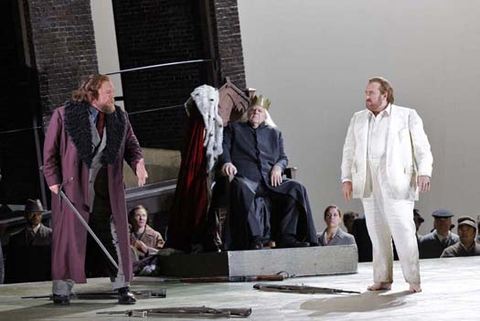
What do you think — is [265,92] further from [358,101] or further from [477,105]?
[477,105]

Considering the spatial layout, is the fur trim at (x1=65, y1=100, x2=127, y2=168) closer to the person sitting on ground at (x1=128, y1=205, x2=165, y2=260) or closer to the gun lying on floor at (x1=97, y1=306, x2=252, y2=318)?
the gun lying on floor at (x1=97, y1=306, x2=252, y2=318)

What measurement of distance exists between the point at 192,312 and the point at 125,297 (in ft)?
2.57

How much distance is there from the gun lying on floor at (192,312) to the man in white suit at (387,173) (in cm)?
133

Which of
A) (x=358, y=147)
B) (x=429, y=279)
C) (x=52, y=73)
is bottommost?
(x=429, y=279)

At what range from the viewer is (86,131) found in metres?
7.56

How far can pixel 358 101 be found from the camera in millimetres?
15398

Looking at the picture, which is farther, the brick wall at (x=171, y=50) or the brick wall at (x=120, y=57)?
the brick wall at (x=171, y=50)

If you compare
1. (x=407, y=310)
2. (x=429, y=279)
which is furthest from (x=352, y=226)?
(x=407, y=310)

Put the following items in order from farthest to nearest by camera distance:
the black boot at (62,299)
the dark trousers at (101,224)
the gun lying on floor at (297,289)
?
the gun lying on floor at (297,289)
the black boot at (62,299)
the dark trousers at (101,224)

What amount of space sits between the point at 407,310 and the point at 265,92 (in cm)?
870

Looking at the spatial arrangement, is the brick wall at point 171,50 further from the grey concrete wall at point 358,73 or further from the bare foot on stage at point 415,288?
the bare foot on stage at point 415,288

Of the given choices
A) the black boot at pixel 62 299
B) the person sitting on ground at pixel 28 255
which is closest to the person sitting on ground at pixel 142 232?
the person sitting on ground at pixel 28 255

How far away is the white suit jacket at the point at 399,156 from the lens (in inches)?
305

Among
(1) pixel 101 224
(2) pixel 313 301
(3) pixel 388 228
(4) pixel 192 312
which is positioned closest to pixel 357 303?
→ (2) pixel 313 301
